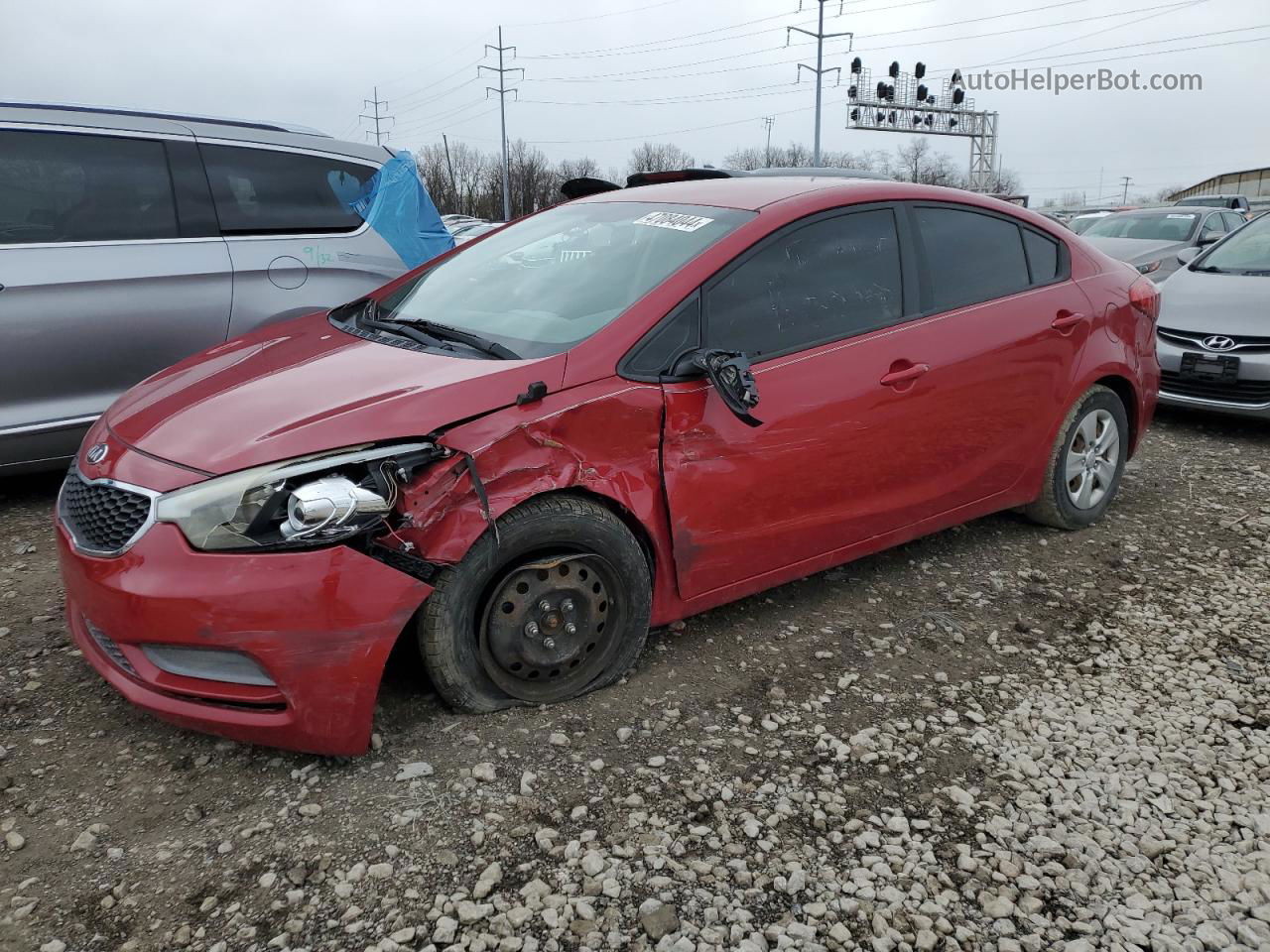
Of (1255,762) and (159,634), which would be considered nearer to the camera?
(159,634)

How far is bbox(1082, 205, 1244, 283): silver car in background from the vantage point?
433 inches

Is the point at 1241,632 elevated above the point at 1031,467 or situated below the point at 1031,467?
below

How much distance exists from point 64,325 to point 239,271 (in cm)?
85

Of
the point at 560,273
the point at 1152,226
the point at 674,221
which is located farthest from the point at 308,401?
the point at 1152,226

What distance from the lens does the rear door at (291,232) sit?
4918mm

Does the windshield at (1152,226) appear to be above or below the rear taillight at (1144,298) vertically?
above

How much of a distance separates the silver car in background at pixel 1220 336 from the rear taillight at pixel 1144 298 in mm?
2123

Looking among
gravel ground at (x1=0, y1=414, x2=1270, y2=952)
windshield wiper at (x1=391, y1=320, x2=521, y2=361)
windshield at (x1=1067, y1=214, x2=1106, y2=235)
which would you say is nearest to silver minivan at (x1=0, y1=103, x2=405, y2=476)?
gravel ground at (x1=0, y1=414, x2=1270, y2=952)

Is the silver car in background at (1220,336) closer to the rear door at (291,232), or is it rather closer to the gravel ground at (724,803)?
the gravel ground at (724,803)

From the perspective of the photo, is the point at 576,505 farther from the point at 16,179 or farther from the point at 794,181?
the point at 16,179

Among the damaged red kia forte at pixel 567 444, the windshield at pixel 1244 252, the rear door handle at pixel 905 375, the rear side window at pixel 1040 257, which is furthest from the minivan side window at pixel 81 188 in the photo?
the windshield at pixel 1244 252

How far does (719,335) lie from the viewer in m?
3.02

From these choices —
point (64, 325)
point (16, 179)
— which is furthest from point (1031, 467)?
point (16, 179)

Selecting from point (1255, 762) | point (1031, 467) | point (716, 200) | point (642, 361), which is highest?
point (716, 200)
